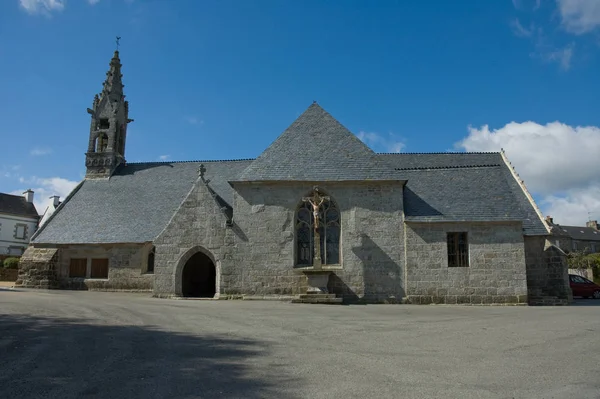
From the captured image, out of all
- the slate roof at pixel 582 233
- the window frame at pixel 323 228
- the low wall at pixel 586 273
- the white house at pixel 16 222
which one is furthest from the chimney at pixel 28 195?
the slate roof at pixel 582 233

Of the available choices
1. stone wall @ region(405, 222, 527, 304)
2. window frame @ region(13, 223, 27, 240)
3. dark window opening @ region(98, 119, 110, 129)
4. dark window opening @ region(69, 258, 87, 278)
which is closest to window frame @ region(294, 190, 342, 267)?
stone wall @ region(405, 222, 527, 304)

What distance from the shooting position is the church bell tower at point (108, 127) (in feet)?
92.0

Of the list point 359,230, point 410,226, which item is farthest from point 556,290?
point 359,230

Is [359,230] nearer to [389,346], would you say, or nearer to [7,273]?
[389,346]

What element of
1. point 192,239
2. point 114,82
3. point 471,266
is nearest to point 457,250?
point 471,266

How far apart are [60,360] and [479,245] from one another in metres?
16.2

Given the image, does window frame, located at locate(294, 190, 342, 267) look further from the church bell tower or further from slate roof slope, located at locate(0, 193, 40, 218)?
slate roof slope, located at locate(0, 193, 40, 218)

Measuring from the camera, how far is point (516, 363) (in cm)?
664

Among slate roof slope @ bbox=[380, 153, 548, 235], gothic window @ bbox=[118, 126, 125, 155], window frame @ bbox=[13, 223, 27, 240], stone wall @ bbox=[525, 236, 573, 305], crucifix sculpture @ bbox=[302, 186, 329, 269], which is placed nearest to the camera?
crucifix sculpture @ bbox=[302, 186, 329, 269]

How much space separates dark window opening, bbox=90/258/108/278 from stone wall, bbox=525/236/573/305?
2015 centimetres

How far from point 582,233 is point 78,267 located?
242 feet

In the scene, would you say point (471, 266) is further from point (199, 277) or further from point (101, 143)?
point (101, 143)

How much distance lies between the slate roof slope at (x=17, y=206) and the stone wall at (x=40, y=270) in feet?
108

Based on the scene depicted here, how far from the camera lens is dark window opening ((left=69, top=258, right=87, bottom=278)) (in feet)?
75.5
